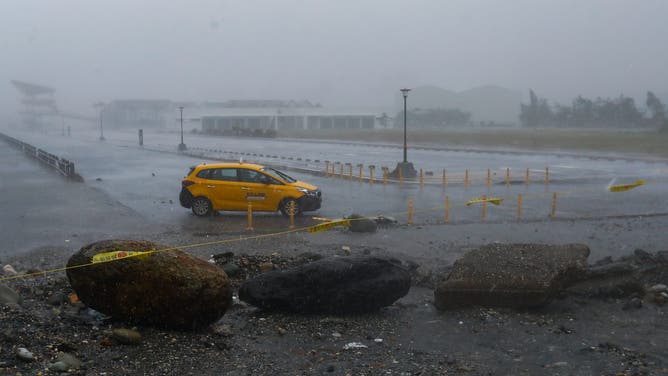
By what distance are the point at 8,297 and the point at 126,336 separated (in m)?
2.28

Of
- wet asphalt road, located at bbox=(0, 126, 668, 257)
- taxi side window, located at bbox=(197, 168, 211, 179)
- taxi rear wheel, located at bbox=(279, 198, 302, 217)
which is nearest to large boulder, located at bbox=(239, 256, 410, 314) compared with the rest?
wet asphalt road, located at bbox=(0, 126, 668, 257)

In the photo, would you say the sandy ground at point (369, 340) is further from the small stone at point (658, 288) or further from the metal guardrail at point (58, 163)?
the metal guardrail at point (58, 163)

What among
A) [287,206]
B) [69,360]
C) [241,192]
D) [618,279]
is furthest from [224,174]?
[69,360]

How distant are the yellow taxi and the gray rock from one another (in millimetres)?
9537

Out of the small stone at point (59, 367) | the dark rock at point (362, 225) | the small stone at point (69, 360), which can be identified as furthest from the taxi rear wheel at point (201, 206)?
the small stone at point (59, 367)

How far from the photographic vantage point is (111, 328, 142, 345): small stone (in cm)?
734

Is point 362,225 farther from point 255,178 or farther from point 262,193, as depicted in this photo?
point 255,178

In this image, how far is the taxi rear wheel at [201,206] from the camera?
18281 mm

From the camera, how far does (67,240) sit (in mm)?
14898

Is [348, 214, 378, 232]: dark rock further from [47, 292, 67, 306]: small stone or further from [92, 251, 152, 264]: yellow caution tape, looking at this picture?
[92, 251, 152, 264]: yellow caution tape

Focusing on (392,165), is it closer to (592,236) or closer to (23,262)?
(592,236)

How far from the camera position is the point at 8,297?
857cm

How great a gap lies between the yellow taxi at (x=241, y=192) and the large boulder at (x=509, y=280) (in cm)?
873

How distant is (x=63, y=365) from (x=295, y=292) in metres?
3.28
